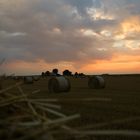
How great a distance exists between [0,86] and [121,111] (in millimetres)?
10637

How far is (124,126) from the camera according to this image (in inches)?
393

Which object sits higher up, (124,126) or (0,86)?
(0,86)

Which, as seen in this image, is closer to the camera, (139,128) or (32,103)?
(32,103)

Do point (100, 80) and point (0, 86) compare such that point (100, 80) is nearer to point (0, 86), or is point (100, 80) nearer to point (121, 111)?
point (121, 111)

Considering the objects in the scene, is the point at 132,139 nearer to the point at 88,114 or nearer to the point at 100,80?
the point at 88,114

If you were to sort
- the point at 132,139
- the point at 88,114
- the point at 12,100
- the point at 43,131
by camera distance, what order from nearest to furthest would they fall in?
1. the point at 43,131
2. the point at 12,100
3. the point at 132,139
4. the point at 88,114

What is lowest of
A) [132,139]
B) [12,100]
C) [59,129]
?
[132,139]

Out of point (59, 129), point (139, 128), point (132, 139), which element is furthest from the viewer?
point (139, 128)

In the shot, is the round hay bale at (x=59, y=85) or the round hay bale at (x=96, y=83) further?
the round hay bale at (x=96, y=83)

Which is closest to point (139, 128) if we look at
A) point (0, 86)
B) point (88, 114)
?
point (88, 114)

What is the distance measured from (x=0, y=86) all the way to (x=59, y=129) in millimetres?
783

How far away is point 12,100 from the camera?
8.80 feet

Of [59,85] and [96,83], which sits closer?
[59,85]

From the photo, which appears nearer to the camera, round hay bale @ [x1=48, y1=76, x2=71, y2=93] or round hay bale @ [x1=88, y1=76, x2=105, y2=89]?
round hay bale @ [x1=48, y1=76, x2=71, y2=93]
